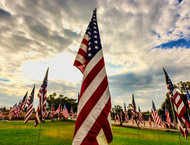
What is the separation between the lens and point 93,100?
357 centimetres

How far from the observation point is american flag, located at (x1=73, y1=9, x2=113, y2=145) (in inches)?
128

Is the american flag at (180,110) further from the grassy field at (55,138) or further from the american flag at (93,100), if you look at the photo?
the american flag at (93,100)

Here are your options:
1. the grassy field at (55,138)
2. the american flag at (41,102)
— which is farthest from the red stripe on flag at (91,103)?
the american flag at (41,102)

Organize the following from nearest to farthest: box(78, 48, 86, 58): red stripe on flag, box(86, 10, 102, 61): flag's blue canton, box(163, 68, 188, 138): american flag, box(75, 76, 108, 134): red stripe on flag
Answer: box(75, 76, 108, 134): red stripe on flag
box(86, 10, 102, 61): flag's blue canton
box(78, 48, 86, 58): red stripe on flag
box(163, 68, 188, 138): american flag

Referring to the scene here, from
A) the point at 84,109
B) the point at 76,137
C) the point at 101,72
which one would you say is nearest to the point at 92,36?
the point at 101,72

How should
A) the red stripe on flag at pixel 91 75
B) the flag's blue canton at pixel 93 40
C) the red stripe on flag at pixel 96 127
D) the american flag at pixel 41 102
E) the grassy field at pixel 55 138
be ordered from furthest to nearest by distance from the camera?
the grassy field at pixel 55 138, the american flag at pixel 41 102, the flag's blue canton at pixel 93 40, the red stripe on flag at pixel 91 75, the red stripe on flag at pixel 96 127

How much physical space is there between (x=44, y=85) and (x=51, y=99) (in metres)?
65.8

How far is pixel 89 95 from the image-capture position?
3.60 meters

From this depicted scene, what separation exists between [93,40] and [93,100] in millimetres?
2414

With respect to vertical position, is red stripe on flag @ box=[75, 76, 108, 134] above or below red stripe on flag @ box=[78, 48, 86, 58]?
below

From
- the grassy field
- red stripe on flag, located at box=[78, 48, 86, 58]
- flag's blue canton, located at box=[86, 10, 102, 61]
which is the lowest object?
the grassy field

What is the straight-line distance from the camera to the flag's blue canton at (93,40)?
418cm

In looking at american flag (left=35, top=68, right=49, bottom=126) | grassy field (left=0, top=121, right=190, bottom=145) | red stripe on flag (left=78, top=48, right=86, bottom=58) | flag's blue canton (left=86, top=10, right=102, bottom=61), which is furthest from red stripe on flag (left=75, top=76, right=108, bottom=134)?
american flag (left=35, top=68, right=49, bottom=126)

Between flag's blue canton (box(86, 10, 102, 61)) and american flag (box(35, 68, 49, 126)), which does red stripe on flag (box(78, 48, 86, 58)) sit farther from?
american flag (box(35, 68, 49, 126))
